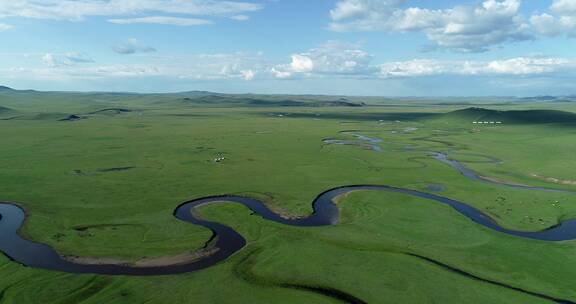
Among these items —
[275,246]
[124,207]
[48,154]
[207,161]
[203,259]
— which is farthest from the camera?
[48,154]

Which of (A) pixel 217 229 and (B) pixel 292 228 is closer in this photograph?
(B) pixel 292 228

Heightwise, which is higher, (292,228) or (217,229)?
(292,228)

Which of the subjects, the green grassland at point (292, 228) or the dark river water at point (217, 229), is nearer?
the green grassland at point (292, 228)

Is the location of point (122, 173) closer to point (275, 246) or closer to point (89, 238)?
point (89, 238)

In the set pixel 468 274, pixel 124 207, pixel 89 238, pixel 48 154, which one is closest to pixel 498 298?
pixel 468 274

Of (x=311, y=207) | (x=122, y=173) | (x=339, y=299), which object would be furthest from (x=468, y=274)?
(x=122, y=173)

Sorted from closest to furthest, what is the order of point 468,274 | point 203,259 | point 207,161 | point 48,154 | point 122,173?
point 468,274, point 203,259, point 122,173, point 207,161, point 48,154

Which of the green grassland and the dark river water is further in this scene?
the dark river water

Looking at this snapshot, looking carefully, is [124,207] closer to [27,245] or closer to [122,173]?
[27,245]

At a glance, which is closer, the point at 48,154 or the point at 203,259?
the point at 203,259
